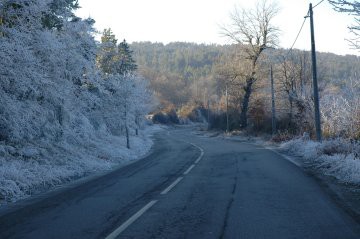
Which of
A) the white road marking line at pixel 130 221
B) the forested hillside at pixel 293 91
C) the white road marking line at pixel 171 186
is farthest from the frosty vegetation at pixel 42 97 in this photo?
the forested hillside at pixel 293 91

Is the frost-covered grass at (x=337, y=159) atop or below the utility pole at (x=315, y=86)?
below

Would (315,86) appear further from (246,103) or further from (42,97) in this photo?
(246,103)

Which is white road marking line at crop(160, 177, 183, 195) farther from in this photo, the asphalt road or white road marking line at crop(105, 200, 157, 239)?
white road marking line at crop(105, 200, 157, 239)

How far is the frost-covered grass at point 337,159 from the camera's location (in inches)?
450

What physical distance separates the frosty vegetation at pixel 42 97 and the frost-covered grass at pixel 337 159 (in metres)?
8.59

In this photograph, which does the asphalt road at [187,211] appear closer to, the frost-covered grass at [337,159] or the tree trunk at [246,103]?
the frost-covered grass at [337,159]

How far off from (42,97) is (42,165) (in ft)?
8.67

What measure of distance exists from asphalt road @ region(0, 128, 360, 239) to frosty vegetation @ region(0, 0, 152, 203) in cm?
268

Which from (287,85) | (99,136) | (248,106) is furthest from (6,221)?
(248,106)

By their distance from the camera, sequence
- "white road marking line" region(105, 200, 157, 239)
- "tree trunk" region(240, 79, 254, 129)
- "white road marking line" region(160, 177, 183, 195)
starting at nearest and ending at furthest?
1. "white road marking line" region(105, 200, 157, 239)
2. "white road marking line" region(160, 177, 183, 195)
3. "tree trunk" region(240, 79, 254, 129)

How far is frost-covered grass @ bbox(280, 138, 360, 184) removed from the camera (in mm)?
11422

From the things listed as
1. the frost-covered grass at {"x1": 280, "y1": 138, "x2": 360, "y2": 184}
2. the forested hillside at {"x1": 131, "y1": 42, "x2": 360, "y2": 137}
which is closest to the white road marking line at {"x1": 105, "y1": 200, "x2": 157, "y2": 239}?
the frost-covered grass at {"x1": 280, "y1": 138, "x2": 360, "y2": 184}

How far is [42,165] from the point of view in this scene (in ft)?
48.9

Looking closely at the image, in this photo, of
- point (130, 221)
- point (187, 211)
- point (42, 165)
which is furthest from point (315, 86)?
point (130, 221)
